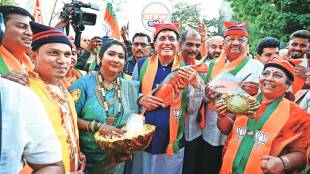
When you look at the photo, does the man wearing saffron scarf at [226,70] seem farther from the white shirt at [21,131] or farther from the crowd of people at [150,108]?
the white shirt at [21,131]

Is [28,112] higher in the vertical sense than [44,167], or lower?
higher

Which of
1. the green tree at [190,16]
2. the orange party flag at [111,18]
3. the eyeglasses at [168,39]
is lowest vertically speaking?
the eyeglasses at [168,39]

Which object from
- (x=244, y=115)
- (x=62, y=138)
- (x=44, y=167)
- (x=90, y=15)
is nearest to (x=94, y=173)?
(x=62, y=138)

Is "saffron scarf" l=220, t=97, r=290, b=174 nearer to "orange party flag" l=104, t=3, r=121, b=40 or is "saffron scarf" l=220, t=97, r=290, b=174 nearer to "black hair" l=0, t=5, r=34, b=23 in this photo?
"black hair" l=0, t=5, r=34, b=23

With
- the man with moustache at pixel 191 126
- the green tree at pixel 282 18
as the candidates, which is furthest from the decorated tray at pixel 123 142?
the green tree at pixel 282 18

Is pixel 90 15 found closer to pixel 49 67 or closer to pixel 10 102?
pixel 49 67

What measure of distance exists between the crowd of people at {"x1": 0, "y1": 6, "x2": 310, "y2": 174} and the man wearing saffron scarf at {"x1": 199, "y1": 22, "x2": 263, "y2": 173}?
13mm

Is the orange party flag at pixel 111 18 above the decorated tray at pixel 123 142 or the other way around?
above

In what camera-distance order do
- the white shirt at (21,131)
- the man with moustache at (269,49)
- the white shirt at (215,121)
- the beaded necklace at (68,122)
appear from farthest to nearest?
the man with moustache at (269,49), the white shirt at (215,121), the beaded necklace at (68,122), the white shirt at (21,131)

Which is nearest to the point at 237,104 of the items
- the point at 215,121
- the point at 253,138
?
the point at 253,138

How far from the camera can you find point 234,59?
408cm

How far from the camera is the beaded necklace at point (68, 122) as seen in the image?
2.31 metres

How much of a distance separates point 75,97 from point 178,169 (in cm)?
149

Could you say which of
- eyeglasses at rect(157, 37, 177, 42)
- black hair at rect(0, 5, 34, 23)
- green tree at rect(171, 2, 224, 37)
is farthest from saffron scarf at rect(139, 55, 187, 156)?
green tree at rect(171, 2, 224, 37)
